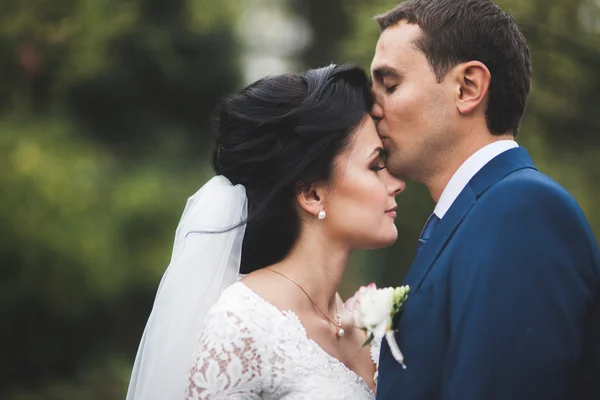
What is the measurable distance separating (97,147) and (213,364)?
622 cm

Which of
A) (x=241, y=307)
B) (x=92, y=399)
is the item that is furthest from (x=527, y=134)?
(x=92, y=399)

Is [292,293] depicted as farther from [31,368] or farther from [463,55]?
[31,368]

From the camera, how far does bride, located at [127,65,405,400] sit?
318 cm

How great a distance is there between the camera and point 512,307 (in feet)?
8.31

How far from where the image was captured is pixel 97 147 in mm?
8820

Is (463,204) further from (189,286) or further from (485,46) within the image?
(189,286)

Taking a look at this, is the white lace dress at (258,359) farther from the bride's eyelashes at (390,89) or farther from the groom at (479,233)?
the bride's eyelashes at (390,89)

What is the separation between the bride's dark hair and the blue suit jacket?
30.1 inches

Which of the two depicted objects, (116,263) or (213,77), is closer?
(116,263)

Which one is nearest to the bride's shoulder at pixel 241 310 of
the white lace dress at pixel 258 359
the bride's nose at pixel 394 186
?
the white lace dress at pixel 258 359

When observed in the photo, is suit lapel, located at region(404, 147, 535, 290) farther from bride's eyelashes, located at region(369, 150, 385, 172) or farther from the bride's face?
bride's eyelashes, located at region(369, 150, 385, 172)

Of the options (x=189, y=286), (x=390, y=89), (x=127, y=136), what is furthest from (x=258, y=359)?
(x=127, y=136)

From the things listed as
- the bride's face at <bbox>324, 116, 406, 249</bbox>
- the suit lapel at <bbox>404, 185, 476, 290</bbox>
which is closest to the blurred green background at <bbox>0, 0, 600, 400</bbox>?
the bride's face at <bbox>324, 116, 406, 249</bbox>

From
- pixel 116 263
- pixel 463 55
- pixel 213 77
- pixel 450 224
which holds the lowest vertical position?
pixel 116 263
